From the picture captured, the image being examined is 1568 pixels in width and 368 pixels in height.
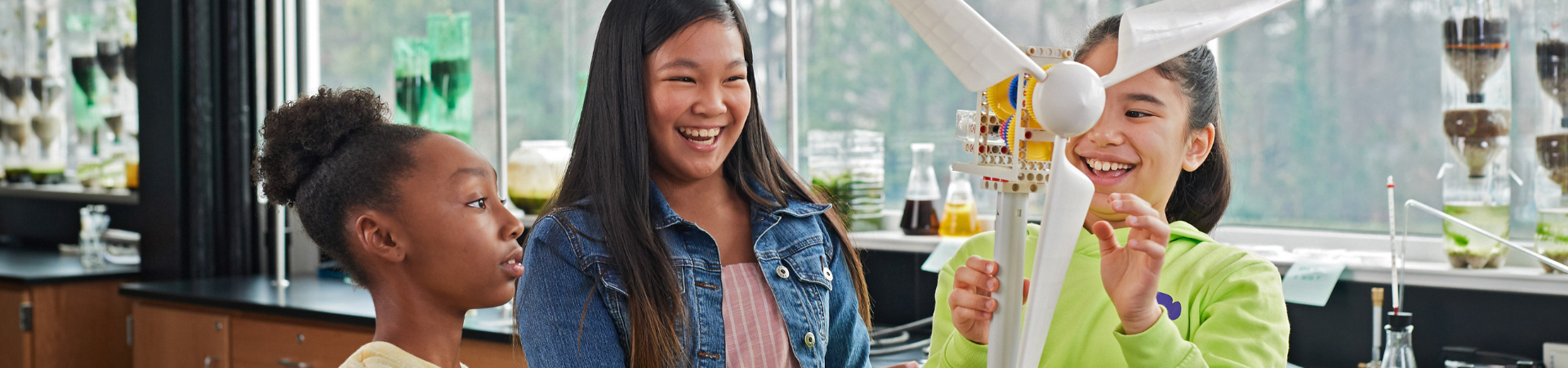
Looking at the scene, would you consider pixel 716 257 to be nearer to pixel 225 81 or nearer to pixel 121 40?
pixel 225 81

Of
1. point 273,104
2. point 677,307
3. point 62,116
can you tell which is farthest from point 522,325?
point 62,116

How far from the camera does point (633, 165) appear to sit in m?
1.18

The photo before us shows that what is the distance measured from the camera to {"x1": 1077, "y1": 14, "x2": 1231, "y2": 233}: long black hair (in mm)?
1193

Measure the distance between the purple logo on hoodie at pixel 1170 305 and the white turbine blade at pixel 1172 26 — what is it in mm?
349

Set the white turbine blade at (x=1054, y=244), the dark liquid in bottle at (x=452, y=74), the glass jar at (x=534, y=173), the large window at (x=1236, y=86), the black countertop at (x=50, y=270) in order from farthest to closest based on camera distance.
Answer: the black countertop at (x=50, y=270) → the dark liquid in bottle at (x=452, y=74) → the glass jar at (x=534, y=173) → the large window at (x=1236, y=86) → the white turbine blade at (x=1054, y=244)

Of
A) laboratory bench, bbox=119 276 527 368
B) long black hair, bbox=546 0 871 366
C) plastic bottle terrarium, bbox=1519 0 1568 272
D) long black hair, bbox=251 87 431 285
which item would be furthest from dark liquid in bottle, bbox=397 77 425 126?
plastic bottle terrarium, bbox=1519 0 1568 272

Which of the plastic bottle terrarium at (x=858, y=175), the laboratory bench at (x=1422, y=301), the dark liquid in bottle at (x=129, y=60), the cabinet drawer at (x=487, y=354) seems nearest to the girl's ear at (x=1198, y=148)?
the laboratory bench at (x=1422, y=301)

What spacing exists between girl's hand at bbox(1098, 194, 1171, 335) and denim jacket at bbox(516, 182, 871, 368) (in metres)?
0.43

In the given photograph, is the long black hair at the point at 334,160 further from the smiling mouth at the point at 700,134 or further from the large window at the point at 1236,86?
the large window at the point at 1236,86

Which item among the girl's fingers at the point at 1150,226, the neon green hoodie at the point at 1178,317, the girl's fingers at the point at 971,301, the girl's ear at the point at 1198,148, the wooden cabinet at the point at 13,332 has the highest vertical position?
the girl's ear at the point at 1198,148

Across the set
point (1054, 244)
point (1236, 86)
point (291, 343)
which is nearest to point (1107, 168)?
point (1054, 244)

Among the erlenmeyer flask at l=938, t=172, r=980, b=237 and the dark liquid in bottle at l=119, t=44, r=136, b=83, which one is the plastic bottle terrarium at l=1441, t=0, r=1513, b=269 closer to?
the erlenmeyer flask at l=938, t=172, r=980, b=237

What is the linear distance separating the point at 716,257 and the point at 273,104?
2448mm

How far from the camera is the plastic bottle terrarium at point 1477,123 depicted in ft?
6.02
